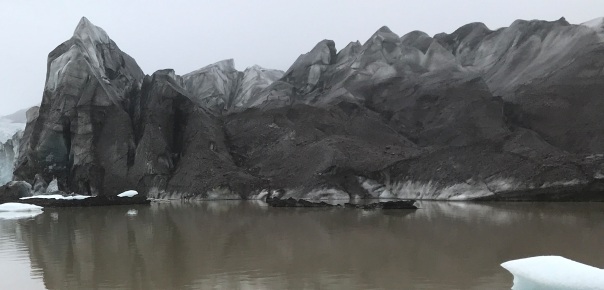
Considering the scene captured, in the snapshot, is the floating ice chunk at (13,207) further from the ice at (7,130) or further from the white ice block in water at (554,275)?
the ice at (7,130)

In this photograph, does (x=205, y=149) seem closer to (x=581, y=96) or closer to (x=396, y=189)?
(x=396, y=189)

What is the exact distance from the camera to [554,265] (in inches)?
238

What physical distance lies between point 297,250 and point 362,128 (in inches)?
1096

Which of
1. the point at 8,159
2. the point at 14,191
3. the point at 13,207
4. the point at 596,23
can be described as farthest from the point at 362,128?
the point at 8,159

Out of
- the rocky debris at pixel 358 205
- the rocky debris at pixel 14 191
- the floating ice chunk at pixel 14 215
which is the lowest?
the rocky debris at pixel 358 205

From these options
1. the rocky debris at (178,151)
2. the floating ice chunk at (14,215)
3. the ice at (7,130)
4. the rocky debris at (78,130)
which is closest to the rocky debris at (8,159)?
the ice at (7,130)

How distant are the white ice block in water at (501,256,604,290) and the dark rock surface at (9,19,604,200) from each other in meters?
21.6

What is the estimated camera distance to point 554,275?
589 cm

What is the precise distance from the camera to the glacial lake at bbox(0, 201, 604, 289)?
855cm

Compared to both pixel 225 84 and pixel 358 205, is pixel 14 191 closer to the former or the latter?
pixel 358 205

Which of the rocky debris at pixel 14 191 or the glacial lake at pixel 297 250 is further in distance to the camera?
the rocky debris at pixel 14 191

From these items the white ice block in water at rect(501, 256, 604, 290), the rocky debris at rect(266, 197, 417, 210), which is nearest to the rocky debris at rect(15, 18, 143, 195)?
the rocky debris at rect(266, 197, 417, 210)

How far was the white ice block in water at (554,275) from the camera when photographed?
563cm

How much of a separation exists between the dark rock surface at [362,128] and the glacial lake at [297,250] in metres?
9.99
